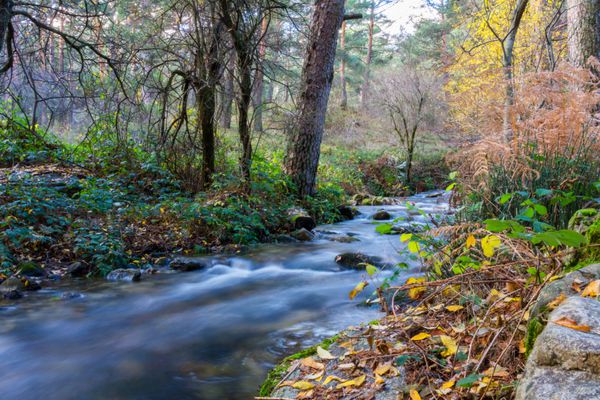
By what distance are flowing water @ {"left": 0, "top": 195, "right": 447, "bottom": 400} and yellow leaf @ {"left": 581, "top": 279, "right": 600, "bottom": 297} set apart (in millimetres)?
Result: 2242

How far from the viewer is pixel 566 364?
4.83ft

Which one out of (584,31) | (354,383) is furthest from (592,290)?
(584,31)

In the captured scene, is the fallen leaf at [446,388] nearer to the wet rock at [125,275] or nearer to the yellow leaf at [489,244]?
the yellow leaf at [489,244]

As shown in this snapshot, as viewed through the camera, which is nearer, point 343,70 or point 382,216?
point 382,216

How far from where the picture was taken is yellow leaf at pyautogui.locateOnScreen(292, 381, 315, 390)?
2359 millimetres

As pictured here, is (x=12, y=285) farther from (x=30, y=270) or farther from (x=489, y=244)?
(x=489, y=244)

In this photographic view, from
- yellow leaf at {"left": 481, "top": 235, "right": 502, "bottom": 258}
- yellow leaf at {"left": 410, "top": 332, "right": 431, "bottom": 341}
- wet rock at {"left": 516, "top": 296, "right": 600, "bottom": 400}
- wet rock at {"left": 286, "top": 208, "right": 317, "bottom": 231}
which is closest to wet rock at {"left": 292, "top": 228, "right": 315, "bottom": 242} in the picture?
wet rock at {"left": 286, "top": 208, "right": 317, "bottom": 231}

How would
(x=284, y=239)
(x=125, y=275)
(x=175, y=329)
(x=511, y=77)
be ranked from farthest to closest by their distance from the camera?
(x=284, y=239) < (x=511, y=77) < (x=125, y=275) < (x=175, y=329)

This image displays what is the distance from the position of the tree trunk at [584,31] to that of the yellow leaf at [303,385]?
20.9ft

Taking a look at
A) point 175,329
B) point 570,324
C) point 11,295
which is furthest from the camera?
point 11,295

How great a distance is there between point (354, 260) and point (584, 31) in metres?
4.58

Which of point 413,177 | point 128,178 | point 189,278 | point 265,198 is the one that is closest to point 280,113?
point 265,198

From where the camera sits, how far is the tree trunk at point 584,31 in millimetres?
6672

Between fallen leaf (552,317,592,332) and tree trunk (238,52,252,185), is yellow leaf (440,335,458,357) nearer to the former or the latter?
fallen leaf (552,317,592,332)
